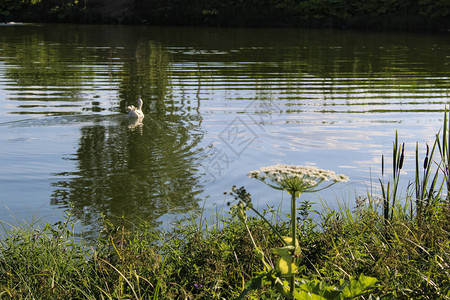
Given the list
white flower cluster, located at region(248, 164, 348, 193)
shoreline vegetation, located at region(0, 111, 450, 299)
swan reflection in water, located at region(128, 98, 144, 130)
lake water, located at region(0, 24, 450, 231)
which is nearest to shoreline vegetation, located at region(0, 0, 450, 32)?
lake water, located at region(0, 24, 450, 231)

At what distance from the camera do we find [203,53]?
1958 centimetres

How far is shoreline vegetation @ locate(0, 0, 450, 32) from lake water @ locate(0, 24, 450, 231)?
928 centimetres

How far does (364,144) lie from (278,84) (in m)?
5.49

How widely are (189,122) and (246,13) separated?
74.0ft

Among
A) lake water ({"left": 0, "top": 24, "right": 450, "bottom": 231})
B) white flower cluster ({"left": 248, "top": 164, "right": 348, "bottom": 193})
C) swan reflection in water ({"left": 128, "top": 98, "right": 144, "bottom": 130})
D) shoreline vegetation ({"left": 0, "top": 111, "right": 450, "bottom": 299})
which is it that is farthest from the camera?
swan reflection in water ({"left": 128, "top": 98, "right": 144, "bottom": 130})

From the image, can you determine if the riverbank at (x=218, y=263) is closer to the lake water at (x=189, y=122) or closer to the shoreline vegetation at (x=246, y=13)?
the lake water at (x=189, y=122)

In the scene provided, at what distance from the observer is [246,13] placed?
30906 mm

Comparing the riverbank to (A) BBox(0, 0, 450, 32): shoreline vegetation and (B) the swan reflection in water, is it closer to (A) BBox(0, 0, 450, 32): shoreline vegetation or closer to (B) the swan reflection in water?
(B) the swan reflection in water

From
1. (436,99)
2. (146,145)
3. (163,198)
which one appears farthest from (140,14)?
(163,198)

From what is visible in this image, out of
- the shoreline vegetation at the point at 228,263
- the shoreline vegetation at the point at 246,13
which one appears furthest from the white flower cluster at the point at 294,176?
the shoreline vegetation at the point at 246,13

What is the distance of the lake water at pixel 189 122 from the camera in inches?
243

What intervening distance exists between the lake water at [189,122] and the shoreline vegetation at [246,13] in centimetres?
928

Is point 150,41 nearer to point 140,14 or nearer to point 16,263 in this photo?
point 140,14

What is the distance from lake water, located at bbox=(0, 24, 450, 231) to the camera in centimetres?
616
